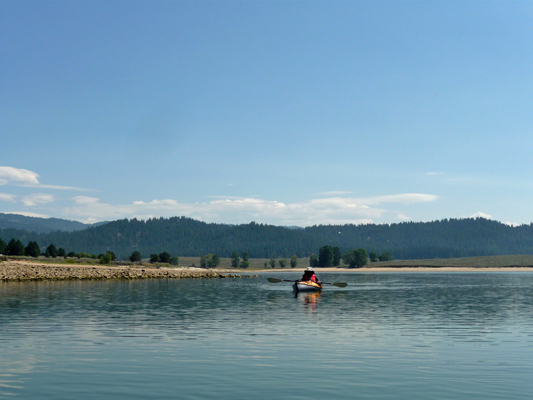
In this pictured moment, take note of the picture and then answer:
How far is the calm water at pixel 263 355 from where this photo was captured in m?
20.2

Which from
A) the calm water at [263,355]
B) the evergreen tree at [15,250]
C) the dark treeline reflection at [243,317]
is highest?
the evergreen tree at [15,250]

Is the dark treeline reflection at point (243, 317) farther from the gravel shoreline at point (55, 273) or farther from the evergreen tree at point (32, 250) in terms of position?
the evergreen tree at point (32, 250)

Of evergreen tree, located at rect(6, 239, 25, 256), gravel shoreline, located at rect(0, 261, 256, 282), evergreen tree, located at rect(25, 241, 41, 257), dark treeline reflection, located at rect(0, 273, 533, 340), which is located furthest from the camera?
evergreen tree, located at rect(25, 241, 41, 257)

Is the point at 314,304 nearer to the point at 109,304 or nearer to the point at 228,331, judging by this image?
the point at 109,304

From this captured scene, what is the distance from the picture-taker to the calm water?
20234 mm

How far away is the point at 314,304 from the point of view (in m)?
61.5

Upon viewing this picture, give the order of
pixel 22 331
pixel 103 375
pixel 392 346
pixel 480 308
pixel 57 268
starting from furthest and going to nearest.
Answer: pixel 57 268
pixel 480 308
pixel 22 331
pixel 392 346
pixel 103 375

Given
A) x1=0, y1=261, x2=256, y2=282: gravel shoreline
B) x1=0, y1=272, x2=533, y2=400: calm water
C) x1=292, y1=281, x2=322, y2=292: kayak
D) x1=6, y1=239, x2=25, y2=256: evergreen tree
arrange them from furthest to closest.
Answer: x1=6, y1=239, x2=25, y2=256: evergreen tree < x1=0, y1=261, x2=256, y2=282: gravel shoreline < x1=292, y1=281, x2=322, y2=292: kayak < x1=0, y1=272, x2=533, y2=400: calm water

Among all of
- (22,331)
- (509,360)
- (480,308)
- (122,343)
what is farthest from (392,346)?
(480,308)

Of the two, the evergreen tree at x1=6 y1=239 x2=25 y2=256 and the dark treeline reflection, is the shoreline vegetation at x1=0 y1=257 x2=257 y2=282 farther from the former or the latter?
the dark treeline reflection

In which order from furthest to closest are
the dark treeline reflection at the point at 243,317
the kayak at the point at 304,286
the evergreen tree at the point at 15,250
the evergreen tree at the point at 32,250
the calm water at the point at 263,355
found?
the evergreen tree at the point at 32,250, the evergreen tree at the point at 15,250, the kayak at the point at 304,286, the dark treeline reflection at the point at 243,317, the calm water at the point at 263,355

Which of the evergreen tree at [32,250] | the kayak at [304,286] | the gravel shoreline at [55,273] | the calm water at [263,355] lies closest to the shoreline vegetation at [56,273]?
the gravel shoreline at [55,273]

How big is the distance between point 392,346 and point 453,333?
7.97 m

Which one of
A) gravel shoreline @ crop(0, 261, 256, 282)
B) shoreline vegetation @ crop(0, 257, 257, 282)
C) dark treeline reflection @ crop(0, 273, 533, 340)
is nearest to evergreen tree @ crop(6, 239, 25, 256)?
shoreline vegetation @ crop(0, 257, 257, 282)
